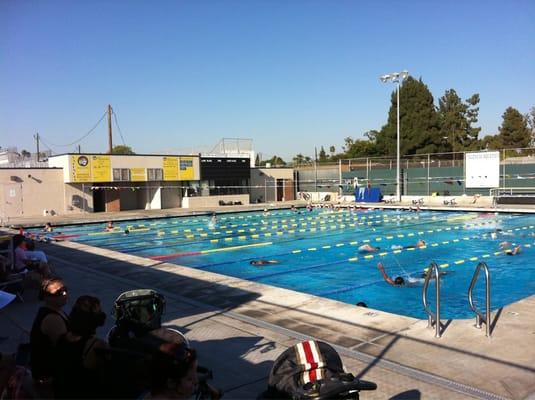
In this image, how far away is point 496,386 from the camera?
178 inches

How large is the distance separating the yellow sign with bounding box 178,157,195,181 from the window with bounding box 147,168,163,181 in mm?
1480

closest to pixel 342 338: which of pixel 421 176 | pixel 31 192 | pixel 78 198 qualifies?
pixel 31 192

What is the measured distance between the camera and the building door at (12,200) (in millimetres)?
28969

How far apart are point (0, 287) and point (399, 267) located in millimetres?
9822

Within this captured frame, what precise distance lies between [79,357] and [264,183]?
3857 cm

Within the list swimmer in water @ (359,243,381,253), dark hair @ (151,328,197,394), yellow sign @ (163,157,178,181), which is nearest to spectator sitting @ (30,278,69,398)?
dark hair @ (151,328,197,394)

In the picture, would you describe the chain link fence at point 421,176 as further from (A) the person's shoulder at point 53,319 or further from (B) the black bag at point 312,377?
(A) the person's shoulder at point 53,319

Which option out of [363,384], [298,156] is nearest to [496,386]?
[363,384]

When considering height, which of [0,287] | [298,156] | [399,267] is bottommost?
[399,267]

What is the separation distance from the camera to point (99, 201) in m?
33.1

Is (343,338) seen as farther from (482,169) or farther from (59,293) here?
(482,169)

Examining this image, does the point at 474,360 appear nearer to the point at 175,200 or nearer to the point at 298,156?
the point at 175,200

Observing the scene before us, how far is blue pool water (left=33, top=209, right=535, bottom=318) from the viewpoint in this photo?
1100 centimetres

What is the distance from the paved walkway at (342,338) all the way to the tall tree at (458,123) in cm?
6488
